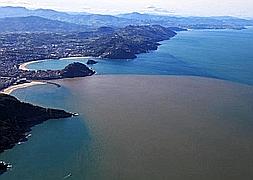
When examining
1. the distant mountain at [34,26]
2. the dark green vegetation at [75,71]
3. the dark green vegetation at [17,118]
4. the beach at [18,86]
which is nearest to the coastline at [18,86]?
the beach at [18,86]

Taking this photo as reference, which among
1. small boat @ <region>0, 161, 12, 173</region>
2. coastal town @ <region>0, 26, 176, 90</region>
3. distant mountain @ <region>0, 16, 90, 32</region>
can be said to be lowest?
distant mountain @ <region>0, 16, 90, 32</region>

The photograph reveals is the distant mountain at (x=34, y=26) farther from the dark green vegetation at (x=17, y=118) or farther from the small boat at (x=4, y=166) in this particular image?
the small boat at (x=4, y=166)

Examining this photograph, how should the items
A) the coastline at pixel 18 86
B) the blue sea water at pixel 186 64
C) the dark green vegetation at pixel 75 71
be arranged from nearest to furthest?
the coastline at pixel 18 86, the dark green vegetation at pixel 75 71, the blue sea water at pixel 186 64

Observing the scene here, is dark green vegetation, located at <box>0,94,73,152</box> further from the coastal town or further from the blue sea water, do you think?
the blue sea water

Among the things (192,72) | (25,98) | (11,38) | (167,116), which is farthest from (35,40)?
(167,116)

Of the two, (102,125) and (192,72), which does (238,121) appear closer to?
(102,125)

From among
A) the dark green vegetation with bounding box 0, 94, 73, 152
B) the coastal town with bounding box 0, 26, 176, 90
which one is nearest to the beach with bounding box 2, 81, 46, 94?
the coastal town with bounding box 0, 26, 176, 90
